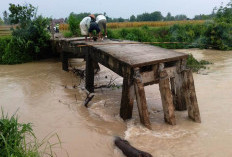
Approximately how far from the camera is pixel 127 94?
4.87 meters

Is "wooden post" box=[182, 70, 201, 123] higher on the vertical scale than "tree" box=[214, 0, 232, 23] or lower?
lower

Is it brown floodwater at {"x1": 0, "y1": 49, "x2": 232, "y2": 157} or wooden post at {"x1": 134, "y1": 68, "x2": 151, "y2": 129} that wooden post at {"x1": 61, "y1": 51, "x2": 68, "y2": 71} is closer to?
brown floodwater at {"x1": 0, "y1": 49, "x2": 232, "y2": 157}

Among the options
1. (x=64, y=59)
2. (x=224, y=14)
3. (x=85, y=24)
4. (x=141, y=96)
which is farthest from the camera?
(x=224, y=14)

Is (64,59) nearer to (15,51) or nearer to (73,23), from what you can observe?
(15,51)

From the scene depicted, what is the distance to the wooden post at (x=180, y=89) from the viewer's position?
5.21m

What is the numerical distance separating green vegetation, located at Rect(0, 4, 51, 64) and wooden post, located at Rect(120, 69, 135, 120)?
9.21 meters

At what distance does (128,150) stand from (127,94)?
1381mm

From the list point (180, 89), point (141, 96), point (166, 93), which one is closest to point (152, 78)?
point (166, 93)

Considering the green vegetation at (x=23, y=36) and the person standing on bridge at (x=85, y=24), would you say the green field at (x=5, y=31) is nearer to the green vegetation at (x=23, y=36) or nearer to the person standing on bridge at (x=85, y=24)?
the green vegetation at (x=23, y=36)

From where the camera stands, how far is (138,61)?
4777 millimetres

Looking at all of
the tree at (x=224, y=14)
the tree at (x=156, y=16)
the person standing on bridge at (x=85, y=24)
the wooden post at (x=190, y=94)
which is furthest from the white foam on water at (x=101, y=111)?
the tree at (x=156, y=16)

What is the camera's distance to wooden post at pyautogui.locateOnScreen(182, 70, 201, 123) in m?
4.96

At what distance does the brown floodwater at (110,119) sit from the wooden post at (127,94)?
216mm

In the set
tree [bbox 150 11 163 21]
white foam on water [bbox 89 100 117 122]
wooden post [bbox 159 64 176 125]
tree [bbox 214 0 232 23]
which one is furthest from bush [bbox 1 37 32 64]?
tree [bbox 150 11 163 21]
